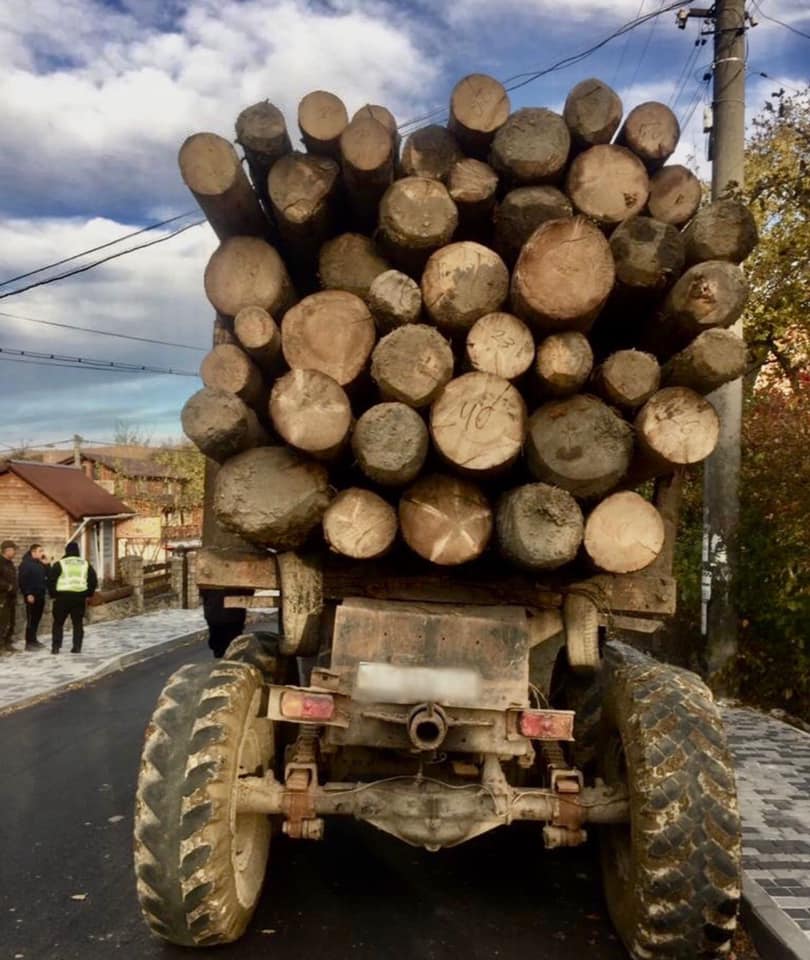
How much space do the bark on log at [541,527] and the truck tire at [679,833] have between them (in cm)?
76

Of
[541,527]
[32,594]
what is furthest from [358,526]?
[32,594]

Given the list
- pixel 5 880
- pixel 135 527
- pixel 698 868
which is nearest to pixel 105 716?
pixel 5 880

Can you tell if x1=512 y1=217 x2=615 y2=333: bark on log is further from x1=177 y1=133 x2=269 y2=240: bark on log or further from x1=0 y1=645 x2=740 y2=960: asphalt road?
x1=0 y1=645 x2=740 y2=960: asphalt road

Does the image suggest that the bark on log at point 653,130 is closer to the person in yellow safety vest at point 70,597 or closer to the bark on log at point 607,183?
the bark on log at point 607,183

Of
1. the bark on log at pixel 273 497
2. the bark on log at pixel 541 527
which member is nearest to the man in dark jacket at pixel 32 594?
the bark on log at pixel 273 497

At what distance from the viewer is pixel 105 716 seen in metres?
9.20

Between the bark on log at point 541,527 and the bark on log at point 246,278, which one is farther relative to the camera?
the bark on log at point 246,278

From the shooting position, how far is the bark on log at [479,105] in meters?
4.36

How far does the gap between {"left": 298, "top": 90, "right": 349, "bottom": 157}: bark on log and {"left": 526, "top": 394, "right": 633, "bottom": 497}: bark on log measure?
1759 mm

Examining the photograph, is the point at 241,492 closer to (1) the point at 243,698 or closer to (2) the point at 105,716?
(1) the point at 243,698

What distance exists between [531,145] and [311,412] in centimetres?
174

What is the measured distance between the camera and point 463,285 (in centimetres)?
404

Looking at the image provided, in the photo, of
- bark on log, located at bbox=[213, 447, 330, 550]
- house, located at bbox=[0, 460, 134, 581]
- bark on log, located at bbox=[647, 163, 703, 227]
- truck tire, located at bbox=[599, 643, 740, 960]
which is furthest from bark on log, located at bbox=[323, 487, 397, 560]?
house, located at bbox=[0, 460, 134, 581]

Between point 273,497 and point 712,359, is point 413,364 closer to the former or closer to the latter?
point 273,497
